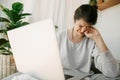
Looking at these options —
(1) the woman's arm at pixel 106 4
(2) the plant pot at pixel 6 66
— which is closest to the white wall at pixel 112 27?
(1) the woman's arm at pixel 106 4

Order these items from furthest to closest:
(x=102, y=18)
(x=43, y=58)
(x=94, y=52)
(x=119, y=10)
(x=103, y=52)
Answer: (x=102, y=18), (x=119, y=10), (x=94, y=52), (x=103, y=52), (x=43, y=58)

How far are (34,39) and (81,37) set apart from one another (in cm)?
53

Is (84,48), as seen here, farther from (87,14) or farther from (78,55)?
(87,14)

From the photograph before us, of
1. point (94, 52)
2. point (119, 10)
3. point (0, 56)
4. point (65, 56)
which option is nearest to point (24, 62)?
point (65, 56)

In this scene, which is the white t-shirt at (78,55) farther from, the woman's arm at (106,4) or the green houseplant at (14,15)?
the green houseplant at (14,15)

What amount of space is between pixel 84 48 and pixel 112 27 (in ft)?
1.23

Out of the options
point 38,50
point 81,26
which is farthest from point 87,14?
point 38,50

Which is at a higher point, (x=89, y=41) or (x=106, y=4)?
(x=106, y=4)

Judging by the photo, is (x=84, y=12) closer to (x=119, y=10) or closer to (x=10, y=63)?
(x=119, y=10)

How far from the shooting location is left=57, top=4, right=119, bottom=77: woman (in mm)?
1136

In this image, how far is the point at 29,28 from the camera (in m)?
0.85

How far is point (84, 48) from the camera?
1285 mm

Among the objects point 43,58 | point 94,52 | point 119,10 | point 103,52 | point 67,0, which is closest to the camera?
point 43,58

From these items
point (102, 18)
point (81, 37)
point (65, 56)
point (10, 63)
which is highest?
point (102, 18)
